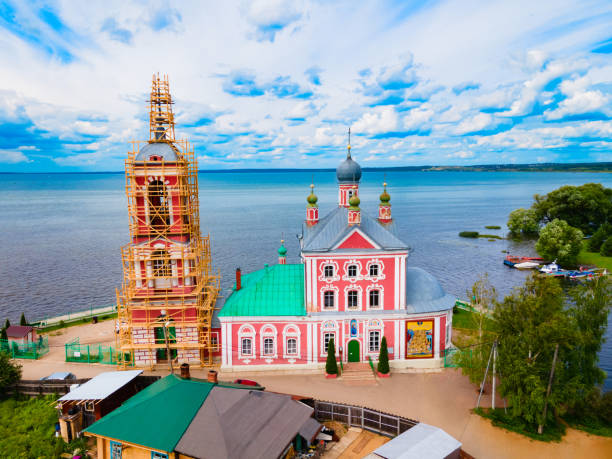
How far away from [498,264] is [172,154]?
177 ft

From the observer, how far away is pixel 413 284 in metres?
31.5

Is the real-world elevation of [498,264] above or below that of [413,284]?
below

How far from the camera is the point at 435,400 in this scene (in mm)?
26109

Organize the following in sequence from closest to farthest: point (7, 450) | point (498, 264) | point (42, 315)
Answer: point (7, 450) → point (42, 315) → point (498, 264)

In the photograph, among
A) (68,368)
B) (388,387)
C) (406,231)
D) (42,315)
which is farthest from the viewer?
(406,231)

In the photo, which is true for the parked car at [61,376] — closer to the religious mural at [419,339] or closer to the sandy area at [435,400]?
the sandy area at [435,400]

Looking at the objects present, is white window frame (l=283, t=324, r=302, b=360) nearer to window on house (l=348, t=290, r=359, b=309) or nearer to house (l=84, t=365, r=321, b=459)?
window on house (l=348, t=290, r=359, b=309)

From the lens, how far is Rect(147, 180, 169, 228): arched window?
1136 inches

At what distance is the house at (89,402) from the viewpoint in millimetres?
22359

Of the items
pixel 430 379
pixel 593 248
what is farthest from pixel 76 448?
pixel 593 248

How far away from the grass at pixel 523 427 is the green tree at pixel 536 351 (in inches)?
16.4

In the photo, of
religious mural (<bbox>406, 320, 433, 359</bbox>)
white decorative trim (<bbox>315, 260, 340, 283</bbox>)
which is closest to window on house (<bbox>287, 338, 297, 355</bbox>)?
white decorative trim (<bbox>315, 260, 340, 283</bbox>)

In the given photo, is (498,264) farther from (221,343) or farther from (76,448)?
(76,448)

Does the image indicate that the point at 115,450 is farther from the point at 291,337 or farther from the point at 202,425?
the point at 291,337
